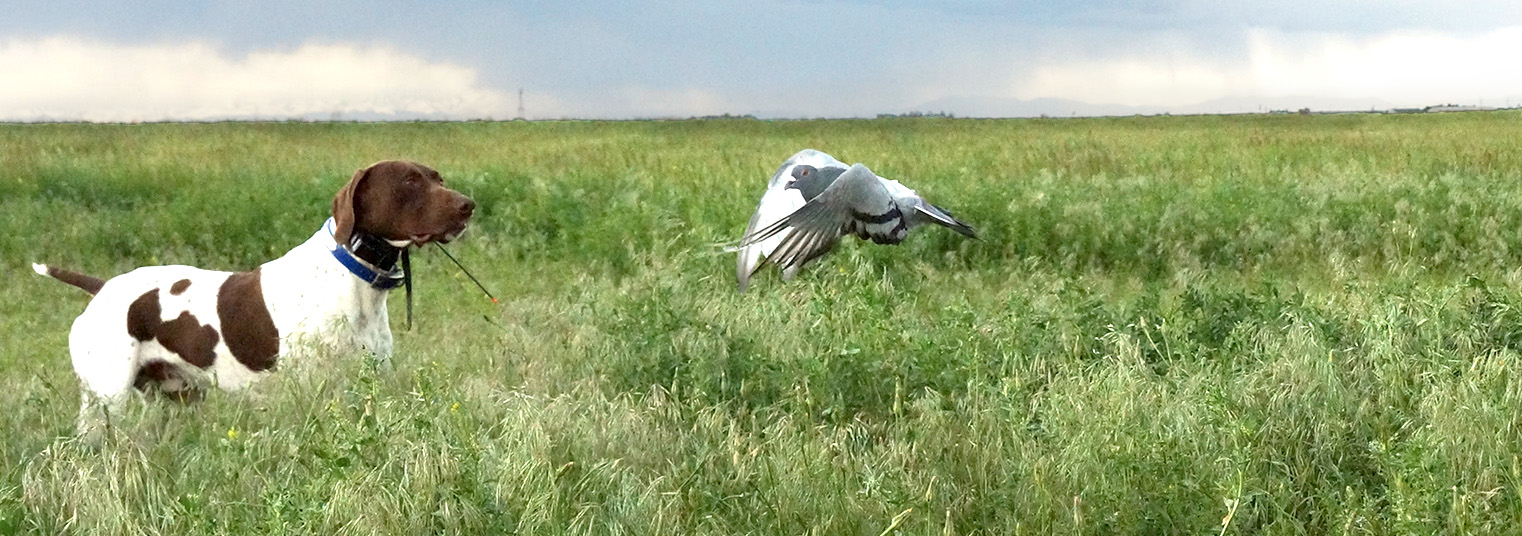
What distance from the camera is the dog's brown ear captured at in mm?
4074

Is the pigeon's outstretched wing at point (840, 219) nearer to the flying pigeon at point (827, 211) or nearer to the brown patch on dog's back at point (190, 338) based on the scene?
the flying pigeon at point (827, 211)

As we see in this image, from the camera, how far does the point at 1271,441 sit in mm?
3979

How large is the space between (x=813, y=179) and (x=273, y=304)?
198cm

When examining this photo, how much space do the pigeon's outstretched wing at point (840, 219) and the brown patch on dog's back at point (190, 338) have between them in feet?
6.09

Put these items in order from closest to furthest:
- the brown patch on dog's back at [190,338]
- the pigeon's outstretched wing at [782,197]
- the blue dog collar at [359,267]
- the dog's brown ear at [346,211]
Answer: the dog's brown ear at [346,211] < the blue dog collar at [359,267] < the brown patch on dog's back at [190,338] < the pigeon's outstretched wing at [782,197]

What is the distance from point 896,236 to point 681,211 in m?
5.19

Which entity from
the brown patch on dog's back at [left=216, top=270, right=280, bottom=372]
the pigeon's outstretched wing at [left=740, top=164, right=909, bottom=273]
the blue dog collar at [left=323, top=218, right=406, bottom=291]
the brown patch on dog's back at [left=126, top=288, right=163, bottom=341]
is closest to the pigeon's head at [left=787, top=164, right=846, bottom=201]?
the pigeon's outstretched wing at [left=740, top=164, right=909, bottom=273]

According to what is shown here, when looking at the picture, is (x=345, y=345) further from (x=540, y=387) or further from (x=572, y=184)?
(x=572, y=184)

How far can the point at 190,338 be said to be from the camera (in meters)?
4.34

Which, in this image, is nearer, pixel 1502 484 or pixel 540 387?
pixel 1502 484

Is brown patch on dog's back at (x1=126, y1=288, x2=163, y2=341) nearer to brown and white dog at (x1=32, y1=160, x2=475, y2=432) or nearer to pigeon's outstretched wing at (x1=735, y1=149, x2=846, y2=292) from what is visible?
brown and white dog at (x1=32, y1=160, x2=475, y2=432)

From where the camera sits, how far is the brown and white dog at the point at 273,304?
4.16m

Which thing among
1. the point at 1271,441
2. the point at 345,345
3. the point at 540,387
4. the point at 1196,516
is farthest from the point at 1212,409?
the point at 345,345

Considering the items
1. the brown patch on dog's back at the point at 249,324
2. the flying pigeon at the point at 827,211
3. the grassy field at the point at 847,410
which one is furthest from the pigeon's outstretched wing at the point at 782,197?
the brown patch on dog's back at the point at 249,324
